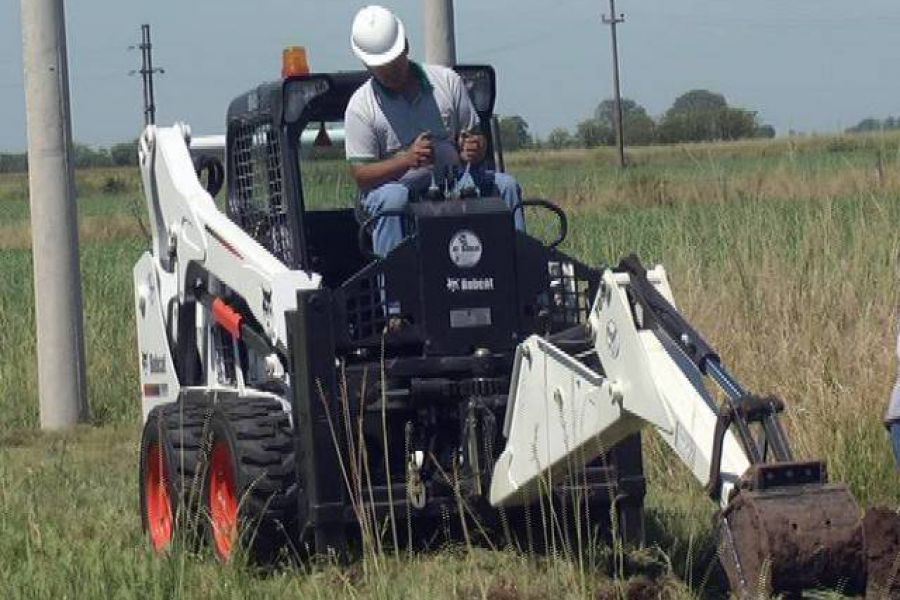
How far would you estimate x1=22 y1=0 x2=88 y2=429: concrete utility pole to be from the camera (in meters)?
12.1

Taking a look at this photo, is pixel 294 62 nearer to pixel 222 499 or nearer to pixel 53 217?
pixel 222 499

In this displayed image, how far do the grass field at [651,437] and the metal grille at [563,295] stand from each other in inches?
36.4

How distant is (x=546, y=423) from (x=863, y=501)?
2.31 m

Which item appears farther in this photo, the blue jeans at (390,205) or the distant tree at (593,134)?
the distant tree at (593,134)

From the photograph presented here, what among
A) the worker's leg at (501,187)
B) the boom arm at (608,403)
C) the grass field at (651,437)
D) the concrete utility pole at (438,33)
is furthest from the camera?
the concrete utility pole at (438,33)

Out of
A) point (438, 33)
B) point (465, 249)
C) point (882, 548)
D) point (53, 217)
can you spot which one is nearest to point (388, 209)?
point (465, 249)

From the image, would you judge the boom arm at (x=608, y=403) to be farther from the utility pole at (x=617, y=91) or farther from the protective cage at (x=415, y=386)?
the utility pole at (x=617, y=91)

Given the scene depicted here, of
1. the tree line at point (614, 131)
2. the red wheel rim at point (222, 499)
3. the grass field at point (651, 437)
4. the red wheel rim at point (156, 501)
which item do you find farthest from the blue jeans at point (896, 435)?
the tree line at point (614, 131)

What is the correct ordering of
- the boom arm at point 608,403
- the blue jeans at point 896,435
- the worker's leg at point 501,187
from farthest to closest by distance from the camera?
the worker's leg at point 501,187 < the blue jeans at point 896,435 < the boom arm at point 608,403

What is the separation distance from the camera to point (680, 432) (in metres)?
5.36

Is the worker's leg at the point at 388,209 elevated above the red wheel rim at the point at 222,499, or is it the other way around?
the worker's leg at the point at 388,209

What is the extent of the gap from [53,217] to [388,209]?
18.4 ft

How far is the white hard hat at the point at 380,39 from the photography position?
7.42 meters

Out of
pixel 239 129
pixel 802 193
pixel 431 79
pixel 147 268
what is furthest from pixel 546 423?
pixel 802 193
